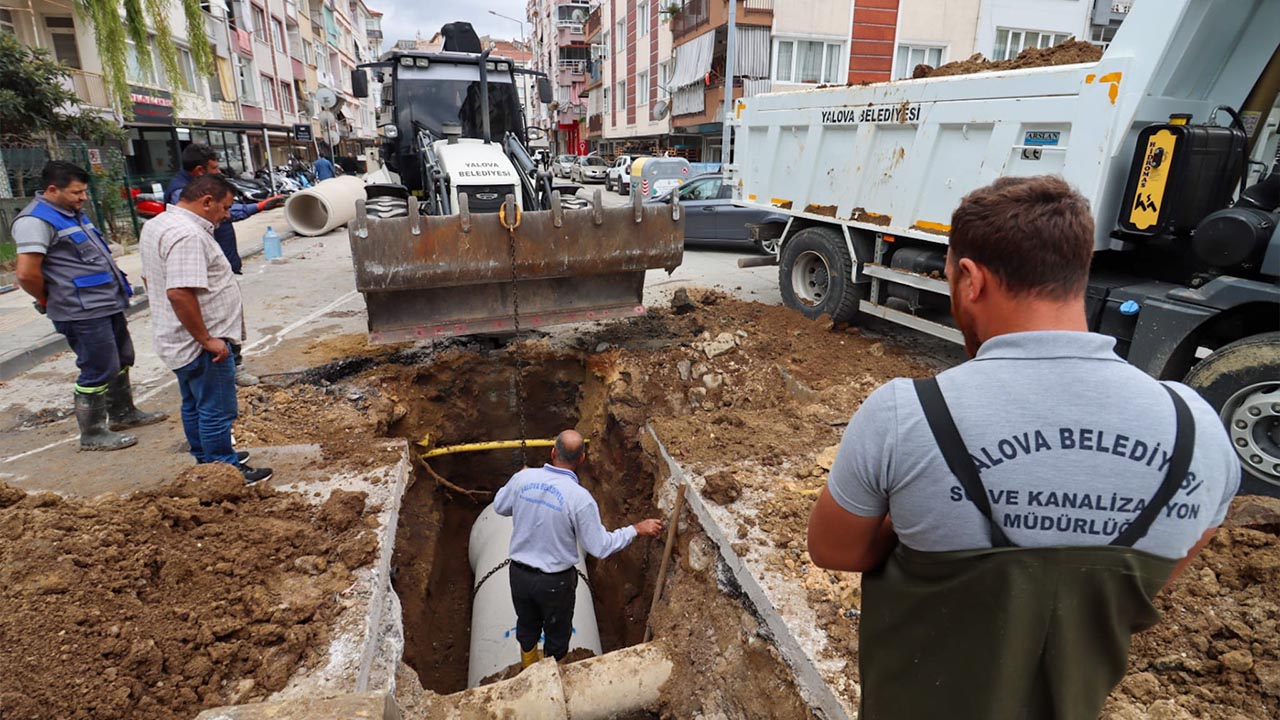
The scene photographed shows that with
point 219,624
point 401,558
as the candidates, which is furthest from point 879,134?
point 219,624

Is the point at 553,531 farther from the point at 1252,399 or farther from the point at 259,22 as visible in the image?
the point at 259,22

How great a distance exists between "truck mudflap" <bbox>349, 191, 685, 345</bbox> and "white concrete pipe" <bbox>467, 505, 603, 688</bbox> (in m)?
1.86

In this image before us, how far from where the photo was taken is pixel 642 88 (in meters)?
31.6

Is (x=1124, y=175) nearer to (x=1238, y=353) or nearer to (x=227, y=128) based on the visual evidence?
(x=1238, y=353)

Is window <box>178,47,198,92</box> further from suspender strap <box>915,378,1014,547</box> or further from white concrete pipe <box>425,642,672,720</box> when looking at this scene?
suspender strap <box>915,378,1014,547</box>

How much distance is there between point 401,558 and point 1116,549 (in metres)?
4.40

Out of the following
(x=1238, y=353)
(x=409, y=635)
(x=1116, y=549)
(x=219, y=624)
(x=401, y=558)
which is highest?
(x=1116, y=549)

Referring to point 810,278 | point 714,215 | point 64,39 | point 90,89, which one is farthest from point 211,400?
point 64,39

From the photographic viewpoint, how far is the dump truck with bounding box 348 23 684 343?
5.24 m

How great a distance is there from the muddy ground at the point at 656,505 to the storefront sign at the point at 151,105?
16.8m

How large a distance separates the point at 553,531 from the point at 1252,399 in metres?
3.79

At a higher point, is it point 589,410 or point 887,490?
point 887,490

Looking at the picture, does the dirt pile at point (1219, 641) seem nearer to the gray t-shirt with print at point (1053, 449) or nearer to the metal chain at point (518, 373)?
the gray t-shirt with print at point (1053, 449)

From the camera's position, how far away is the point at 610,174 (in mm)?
27406
